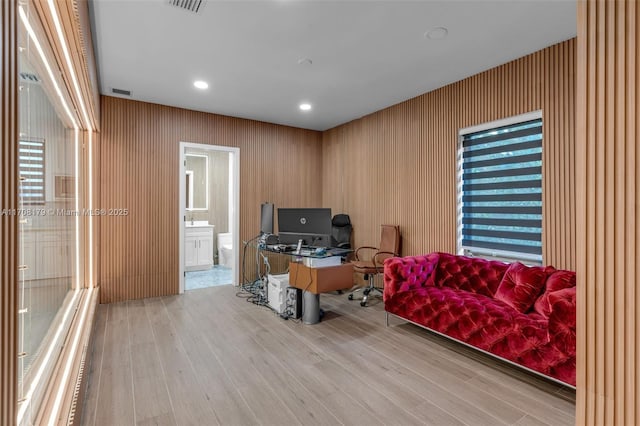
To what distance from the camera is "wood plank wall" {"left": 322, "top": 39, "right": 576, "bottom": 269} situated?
3.03m

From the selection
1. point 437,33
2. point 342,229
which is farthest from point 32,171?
point 342,229

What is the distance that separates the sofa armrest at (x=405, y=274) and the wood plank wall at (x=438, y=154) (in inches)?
26.2

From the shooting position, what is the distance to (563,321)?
228cm

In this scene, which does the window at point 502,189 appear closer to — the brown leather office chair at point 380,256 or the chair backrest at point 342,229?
the brown leather office chair at point 380,256

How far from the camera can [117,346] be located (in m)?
3.11

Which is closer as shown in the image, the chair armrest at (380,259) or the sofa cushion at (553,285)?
the sofa cushion at (553,285)

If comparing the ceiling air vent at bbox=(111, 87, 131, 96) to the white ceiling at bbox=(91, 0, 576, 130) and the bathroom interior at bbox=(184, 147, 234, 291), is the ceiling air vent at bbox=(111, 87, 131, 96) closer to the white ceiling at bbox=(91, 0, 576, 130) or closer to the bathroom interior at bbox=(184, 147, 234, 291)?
the white ceiling at bbox=(91, 0, 576, 130)

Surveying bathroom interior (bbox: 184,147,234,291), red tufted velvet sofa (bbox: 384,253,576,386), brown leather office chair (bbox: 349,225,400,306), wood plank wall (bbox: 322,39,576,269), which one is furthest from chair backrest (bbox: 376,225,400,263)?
bathroom interior (bbox: 184,147,234,291)

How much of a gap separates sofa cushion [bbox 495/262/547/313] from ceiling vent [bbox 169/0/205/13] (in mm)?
3586

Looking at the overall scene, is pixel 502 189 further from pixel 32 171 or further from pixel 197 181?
pixel 197 181

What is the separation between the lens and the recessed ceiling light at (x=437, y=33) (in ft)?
9.19

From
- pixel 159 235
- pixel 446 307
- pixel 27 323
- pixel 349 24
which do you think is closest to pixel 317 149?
pixel 159 235

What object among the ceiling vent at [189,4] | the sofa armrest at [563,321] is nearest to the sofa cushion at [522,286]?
the sofa armrest at [563,321]

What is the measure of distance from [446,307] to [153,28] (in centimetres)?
366
